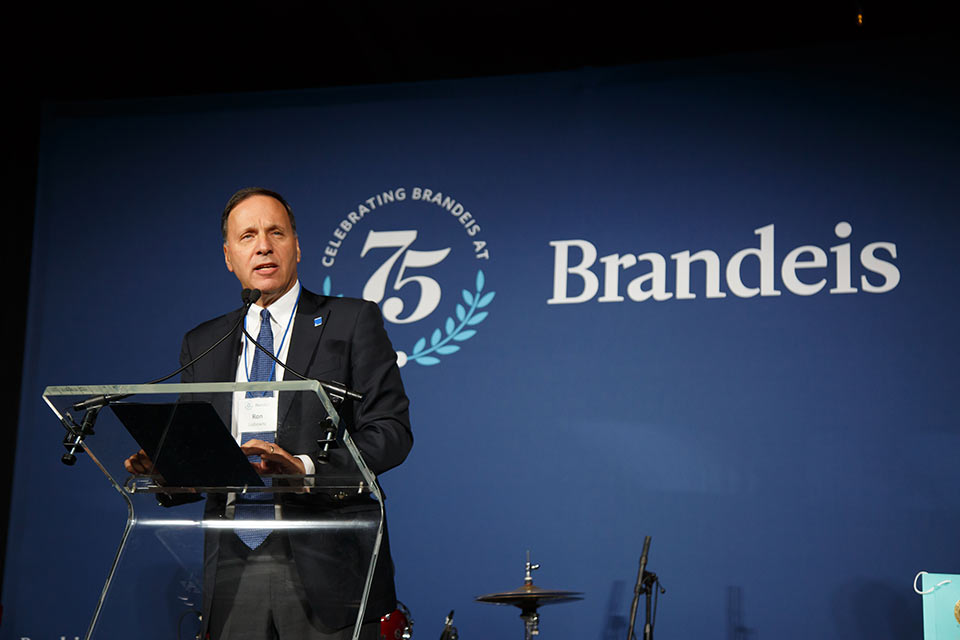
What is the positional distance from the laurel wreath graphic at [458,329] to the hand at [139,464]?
294 cm

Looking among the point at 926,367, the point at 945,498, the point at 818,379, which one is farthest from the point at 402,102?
the point at 945,498

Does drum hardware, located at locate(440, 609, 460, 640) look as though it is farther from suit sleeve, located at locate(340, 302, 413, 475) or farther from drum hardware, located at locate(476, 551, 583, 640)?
suit sleeve, located at locate(340, 302, 413, 475)

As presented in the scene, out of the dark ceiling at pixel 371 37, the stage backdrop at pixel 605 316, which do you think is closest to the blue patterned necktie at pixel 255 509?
the stage backdrop at pixel 605 316

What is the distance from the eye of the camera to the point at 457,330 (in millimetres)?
4805

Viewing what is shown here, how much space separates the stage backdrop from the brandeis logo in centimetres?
1

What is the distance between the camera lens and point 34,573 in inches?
194

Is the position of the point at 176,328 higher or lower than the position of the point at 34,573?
higher

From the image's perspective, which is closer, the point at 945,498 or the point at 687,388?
the point at 945,498

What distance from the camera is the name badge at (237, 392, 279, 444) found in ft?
5.88

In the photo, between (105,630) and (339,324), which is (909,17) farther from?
(105,630)

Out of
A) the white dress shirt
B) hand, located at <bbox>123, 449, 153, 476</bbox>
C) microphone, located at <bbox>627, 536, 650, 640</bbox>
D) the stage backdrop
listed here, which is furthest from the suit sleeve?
the stage backdrop

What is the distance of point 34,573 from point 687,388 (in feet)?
10.6

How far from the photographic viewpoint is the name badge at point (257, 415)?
179 centimetres

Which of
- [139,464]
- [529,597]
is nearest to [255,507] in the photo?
[139,464]
